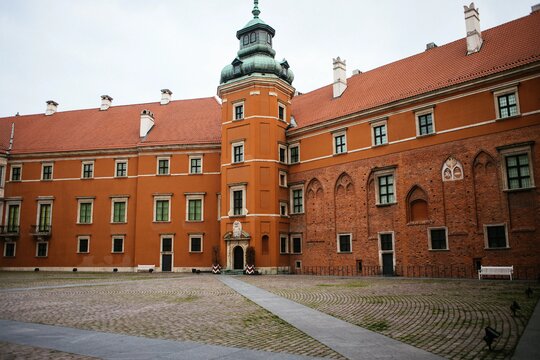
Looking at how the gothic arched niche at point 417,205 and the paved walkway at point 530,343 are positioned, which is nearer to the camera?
the paved walkway at point 530,343

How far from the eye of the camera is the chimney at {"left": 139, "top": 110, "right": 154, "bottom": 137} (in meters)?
41.5

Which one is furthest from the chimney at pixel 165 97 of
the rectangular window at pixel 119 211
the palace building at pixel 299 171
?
the rectangular window at pixel 119 211

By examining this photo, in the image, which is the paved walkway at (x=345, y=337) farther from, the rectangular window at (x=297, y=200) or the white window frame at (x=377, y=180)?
the rectangular window at (x=297, y=200)

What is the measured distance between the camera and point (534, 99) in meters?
23.5

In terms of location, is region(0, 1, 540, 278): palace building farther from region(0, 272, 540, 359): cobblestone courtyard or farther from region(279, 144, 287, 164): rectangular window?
region(0, 272, 540, 359): cobblestone courtyard

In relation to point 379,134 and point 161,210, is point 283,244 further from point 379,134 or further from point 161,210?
point 161,210

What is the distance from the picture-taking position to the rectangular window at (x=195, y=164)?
39.2 m

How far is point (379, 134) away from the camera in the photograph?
1196 inches

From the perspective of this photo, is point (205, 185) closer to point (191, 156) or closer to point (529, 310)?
point (191, 156)

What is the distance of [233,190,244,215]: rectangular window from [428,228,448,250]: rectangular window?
47.2ft

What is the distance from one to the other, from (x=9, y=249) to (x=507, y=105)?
1663 inches

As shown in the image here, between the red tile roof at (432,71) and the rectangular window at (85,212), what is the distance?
20806 mm

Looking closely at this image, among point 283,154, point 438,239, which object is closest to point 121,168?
point 283,154

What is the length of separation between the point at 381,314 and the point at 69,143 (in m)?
39.2
